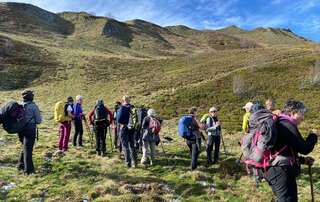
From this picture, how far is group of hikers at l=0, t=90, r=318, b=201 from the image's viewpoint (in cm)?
762

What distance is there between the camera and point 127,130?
52.4 feet

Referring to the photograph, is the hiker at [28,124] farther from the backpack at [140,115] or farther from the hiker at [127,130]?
the backpack at [140,115]

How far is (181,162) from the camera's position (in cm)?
1703

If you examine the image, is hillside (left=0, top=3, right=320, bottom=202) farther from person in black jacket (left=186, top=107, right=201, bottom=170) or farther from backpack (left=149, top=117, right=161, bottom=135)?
backpack (left=149, top=117, right=161, bottom=135)

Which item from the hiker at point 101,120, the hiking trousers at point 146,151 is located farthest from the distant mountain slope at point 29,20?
the hiking trousers at point 146,151

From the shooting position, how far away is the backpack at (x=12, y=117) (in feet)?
43.7

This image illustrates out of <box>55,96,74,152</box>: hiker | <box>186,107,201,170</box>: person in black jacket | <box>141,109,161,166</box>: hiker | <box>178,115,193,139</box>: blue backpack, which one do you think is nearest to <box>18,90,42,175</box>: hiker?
<box>55,96,74,152</box>: hiker

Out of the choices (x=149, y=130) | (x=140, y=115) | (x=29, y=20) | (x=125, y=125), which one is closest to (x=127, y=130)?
(x=125, y=125)

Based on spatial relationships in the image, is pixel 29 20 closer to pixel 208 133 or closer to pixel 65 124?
pixel 65 124

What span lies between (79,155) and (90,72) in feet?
166

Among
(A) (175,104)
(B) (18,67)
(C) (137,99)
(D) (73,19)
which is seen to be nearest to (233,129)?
(A) (175,104)

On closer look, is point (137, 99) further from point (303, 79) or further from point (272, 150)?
point (272, 150)

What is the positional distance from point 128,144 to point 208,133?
9.64 feet

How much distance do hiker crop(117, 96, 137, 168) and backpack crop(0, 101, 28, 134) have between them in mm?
3599
